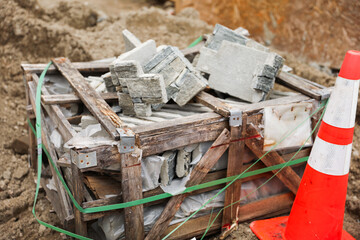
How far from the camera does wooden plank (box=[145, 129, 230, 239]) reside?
329cm

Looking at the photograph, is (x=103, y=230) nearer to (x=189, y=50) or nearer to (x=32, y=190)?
(x=32, y=190)

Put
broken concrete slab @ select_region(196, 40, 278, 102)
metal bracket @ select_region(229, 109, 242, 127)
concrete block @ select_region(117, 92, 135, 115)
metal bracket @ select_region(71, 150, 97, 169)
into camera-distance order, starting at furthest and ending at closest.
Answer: broken concrete slab @ select_region(196, 40, 278, 102) → concrete block @ select_region(117, 92, 135, 115) → metal bracket @ select_region(229, 109, 242, 127) → metal bracket @ select_region(71, 150, 97, 169)

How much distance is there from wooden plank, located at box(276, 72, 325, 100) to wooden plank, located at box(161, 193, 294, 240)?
1060mm

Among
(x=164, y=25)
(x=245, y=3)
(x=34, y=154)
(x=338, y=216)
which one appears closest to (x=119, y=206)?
(x=338, y=216)

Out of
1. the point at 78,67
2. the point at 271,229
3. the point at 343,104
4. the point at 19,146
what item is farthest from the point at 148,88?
the point at 19,146

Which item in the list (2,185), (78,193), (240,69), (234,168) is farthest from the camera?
(2,185)

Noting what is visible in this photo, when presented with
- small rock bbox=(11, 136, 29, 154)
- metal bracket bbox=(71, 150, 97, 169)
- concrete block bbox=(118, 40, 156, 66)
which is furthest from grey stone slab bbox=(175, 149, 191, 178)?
small rock bbox=(11, 136, 29, 154)

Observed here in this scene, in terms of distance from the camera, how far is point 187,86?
3.60 meters

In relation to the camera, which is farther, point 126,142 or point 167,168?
point 167,168

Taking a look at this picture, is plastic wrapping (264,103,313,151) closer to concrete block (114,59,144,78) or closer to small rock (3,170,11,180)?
concrete block (114,59,144,78)

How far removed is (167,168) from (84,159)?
2.35ft

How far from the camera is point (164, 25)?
7121 mm

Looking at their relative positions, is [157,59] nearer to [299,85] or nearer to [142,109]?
[142,109]

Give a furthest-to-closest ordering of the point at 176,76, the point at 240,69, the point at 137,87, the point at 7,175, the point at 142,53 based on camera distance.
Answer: the point at 7,175
the point at 240,69
the point at 142,53
the point at 176,76
the point at 137,87
